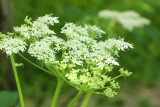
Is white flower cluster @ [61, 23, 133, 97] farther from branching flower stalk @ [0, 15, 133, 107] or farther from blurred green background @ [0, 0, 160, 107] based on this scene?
blurred green background @ [0, 0, 160, 107]

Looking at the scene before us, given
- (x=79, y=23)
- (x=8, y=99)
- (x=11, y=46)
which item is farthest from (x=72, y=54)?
(x=79, y=23)

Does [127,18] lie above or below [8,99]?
above

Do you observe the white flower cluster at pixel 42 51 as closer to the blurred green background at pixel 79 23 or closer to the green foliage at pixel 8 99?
the blurred green background at pixel 79 23

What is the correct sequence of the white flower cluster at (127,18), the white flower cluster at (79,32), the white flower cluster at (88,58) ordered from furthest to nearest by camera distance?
the white flower cluster at (127,18), the white flower cluster at (79,32), the white flower cluster at (88,58)

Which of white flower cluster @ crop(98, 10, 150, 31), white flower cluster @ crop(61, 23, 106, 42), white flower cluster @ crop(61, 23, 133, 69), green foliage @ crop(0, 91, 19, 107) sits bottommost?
green foliage @ crop(0, 91, 19, 107)

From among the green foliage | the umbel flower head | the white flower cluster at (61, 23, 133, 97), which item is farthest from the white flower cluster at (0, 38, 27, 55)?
the green foliage

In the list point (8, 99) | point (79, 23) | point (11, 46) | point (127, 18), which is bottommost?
point (8, 99)

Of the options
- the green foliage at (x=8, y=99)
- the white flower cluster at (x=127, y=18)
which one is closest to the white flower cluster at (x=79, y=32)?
the green foliage at (x=8, y=99)

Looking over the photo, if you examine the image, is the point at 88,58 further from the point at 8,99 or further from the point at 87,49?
the point at 8,99

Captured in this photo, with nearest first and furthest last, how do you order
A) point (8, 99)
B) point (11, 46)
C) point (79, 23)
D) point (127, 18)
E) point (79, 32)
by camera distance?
point (11, 46) → point (79, 32) → point (8, 99) → point (79, 23) → point (127, 18)
